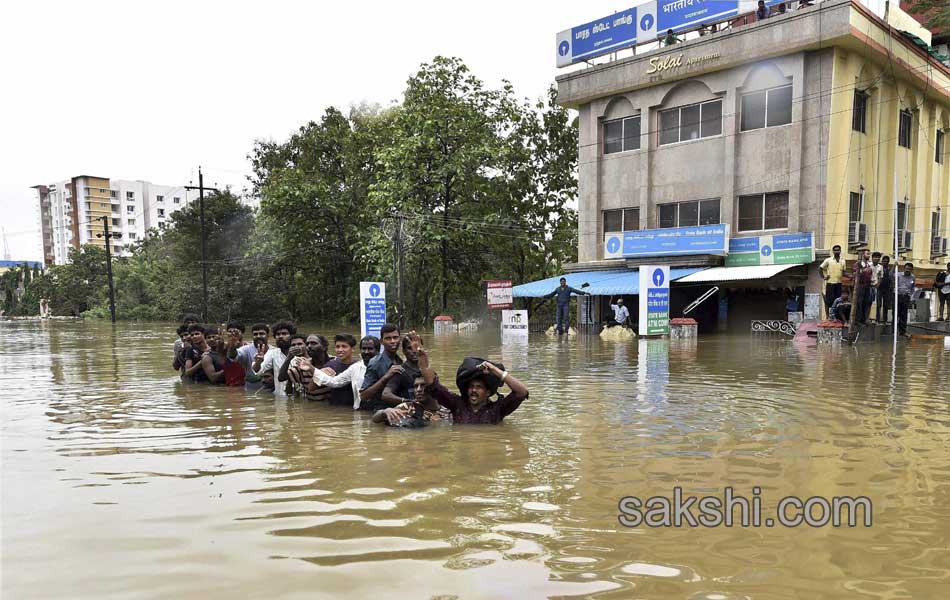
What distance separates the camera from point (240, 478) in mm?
5184

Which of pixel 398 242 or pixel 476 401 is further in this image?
pixel 398 242

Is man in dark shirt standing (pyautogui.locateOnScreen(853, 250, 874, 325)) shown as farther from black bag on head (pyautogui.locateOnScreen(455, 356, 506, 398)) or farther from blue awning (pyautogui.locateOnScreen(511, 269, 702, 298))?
black bag on head (pyautogui.locateOnScreen(455, 356, 506, 398))

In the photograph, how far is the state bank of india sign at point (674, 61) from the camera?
2553cm

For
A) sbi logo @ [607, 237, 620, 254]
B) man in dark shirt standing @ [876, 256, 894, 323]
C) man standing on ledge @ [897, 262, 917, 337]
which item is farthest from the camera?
sbi logo @ [607, 237, 620, 254]

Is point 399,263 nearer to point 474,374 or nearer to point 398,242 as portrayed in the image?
point 398,242

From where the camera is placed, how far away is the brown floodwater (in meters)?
3.27

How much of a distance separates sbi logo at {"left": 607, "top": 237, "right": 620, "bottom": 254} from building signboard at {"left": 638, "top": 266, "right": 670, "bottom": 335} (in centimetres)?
683

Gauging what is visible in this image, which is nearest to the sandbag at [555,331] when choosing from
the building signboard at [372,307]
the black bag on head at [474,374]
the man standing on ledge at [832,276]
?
the building signboard at [372,307]

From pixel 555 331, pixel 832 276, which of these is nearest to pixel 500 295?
pixel 555 331

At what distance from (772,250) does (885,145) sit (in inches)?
264

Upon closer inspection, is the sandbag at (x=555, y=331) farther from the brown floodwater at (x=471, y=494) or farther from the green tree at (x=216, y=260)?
the green tree at (x=216, y=260)

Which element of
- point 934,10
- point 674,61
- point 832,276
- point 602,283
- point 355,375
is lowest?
point 355,375

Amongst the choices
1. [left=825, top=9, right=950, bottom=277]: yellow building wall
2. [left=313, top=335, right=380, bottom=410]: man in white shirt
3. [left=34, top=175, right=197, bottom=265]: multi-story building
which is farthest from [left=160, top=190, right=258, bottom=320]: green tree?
[left=34, top=175, right=197, bottom=265]: multi-story building

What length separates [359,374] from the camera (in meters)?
8.10
